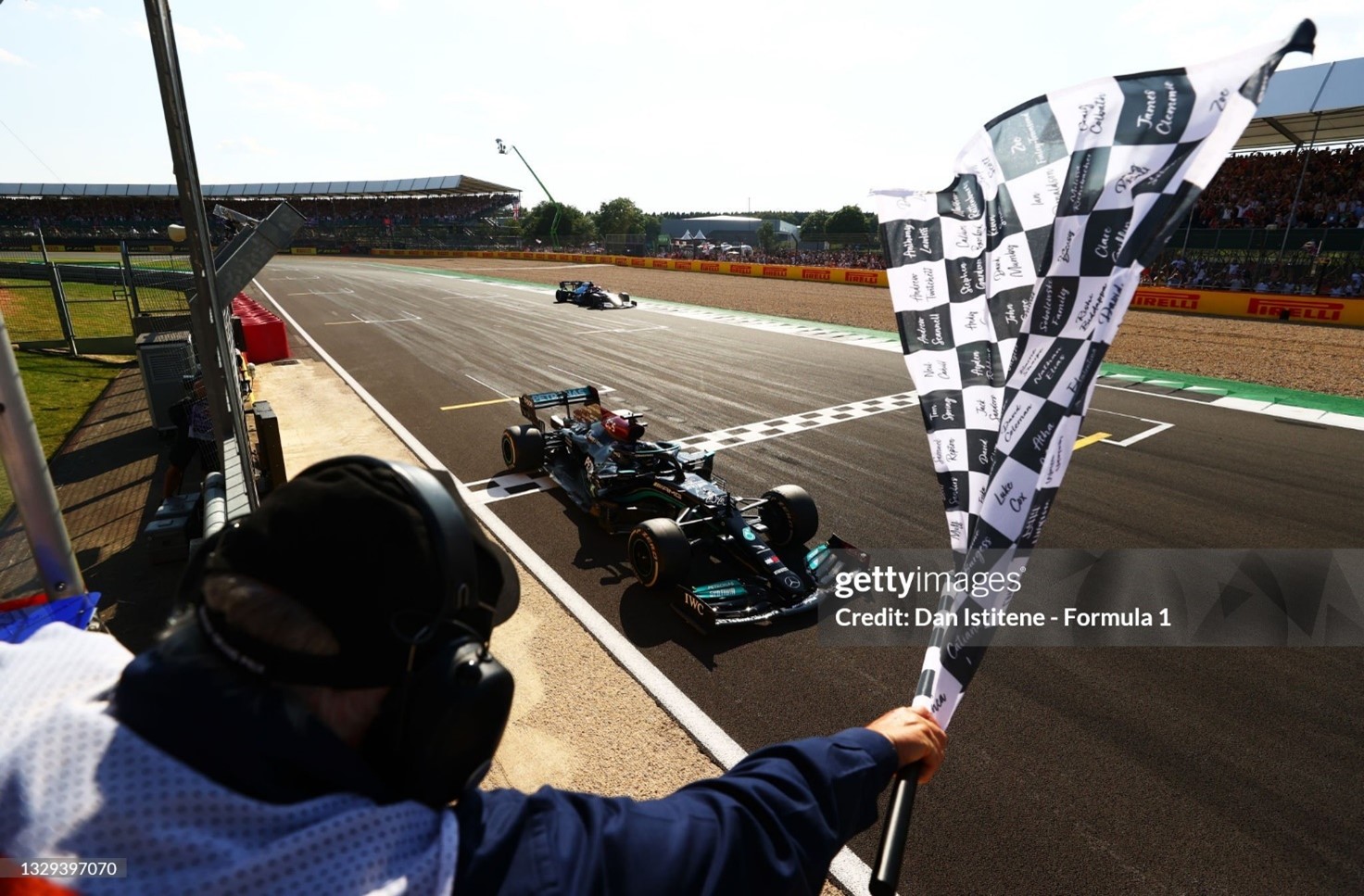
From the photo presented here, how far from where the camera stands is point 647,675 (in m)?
4.76

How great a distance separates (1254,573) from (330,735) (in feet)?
24.4

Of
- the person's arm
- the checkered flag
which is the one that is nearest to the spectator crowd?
the checkered flag

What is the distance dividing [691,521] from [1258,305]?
83.2 feet

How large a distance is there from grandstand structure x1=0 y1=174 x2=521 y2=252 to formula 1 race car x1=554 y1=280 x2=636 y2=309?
57.3m

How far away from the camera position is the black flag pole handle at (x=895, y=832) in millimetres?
1984

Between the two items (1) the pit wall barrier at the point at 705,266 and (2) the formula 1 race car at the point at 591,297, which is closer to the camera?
(2) the formula 1 race car at the point at 591,297

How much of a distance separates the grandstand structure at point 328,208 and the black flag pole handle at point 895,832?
271 ft

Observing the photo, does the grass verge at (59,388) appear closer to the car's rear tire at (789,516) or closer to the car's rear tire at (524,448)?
the car's rear tire at (524,448)

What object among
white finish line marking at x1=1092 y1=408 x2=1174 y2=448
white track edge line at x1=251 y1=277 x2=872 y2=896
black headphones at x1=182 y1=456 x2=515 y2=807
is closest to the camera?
black headphones at x1=182 y1=456 x2=515 y2=807

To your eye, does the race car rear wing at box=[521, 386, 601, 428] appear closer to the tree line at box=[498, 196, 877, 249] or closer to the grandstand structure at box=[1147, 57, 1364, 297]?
the grandstand structure at box=[1147, 57, 1364, 297]

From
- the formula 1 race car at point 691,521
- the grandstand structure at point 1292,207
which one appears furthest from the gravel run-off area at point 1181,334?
the formula 1 race car at point 691,521

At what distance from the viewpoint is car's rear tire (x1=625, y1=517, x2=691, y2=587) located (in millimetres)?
5531

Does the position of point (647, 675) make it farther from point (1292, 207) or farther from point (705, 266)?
point (705, 266)

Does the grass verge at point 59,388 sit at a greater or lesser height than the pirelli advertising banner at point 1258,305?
lesser
